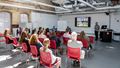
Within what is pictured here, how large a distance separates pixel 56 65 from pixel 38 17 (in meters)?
9.29

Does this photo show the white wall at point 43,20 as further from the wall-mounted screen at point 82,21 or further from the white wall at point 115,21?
the white wall at point 115,21

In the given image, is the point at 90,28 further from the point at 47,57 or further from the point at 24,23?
the point at 47,57

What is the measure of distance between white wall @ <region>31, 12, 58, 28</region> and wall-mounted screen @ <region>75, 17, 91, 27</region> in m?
2.32

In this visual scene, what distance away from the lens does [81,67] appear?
14.1ft

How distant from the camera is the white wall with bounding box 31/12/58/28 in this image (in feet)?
38.3

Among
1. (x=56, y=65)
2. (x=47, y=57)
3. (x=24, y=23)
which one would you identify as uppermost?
(x=24, y=23)

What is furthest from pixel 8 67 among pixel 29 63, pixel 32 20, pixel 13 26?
pixel 32 20

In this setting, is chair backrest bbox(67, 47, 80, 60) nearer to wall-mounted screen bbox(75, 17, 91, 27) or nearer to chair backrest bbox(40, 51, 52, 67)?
chair backrest bbox(40, 51, 52, 67)

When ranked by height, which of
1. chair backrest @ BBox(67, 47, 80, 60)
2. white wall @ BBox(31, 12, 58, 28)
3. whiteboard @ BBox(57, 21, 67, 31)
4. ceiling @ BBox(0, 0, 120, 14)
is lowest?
chair backrest @ BBox(67, 47, 80, 60)

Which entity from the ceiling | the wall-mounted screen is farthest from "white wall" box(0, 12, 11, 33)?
the wall-mounted screen

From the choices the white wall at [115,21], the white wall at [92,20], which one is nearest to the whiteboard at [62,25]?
the white wall at [92,20]

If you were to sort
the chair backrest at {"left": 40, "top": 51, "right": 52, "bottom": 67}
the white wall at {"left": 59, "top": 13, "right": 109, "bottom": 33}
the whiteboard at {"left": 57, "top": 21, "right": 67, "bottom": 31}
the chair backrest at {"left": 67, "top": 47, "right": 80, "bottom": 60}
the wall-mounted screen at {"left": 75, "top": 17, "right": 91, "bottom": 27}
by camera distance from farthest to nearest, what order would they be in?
1. the whiteboard at {"left": 57, "top": 21, "right": 67, "bottom": 31}
2. the wall-mounted screen at {"left": 75, "top": 17, "right": 91, "bottom": 27}
3. the white wall at {"left": 59, "top": 13, "right": 109, "bottom": 33}
4. the chair backrest at {"left": 67, "top": 47, "right": 80, "bottom": 60}
5. the chair backrest at {"left": 40, "top": 51, "right": 52, "bottom": 67}

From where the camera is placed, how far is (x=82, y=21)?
42.0 feet

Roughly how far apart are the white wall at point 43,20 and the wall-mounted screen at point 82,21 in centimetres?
232
